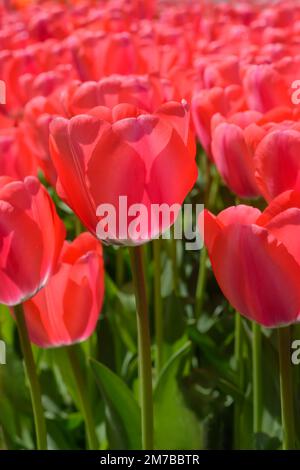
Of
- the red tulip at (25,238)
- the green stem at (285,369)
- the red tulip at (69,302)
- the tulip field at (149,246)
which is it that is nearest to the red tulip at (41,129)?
the tulip field at (149,246)

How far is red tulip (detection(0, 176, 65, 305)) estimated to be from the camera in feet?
2.60

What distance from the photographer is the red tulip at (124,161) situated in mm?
781

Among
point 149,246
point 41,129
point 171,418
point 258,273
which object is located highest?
point 41,129

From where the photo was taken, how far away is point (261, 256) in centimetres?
77

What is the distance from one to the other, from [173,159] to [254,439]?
0.41 meters

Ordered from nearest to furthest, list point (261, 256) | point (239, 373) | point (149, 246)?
point (261, 256)
point (239, 373)
point (149, 246)

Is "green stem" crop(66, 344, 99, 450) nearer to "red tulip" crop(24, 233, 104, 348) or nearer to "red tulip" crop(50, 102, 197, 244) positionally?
"red tulip" crop(24, 233, 104, 348)

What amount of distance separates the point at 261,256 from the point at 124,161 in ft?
0.47

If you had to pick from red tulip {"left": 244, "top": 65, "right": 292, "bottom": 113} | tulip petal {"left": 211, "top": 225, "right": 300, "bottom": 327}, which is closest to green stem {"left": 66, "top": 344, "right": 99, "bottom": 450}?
tulip petal {"left": 211, "top": 225, "right": 300, "bottom": 327}

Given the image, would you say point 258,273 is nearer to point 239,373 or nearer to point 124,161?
point 124,161

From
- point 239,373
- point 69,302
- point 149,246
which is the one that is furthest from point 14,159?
point 149,246

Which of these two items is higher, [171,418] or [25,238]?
[25,238]

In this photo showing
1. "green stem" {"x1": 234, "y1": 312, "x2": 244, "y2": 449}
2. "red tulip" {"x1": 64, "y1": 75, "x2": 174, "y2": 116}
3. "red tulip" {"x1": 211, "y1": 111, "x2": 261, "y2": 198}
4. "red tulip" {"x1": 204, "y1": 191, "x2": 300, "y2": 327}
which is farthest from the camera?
"green stem" {"x1": 234, "y1": 312, "x2": 244, "y2": 449}

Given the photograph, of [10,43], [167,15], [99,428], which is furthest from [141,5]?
[99,428]
